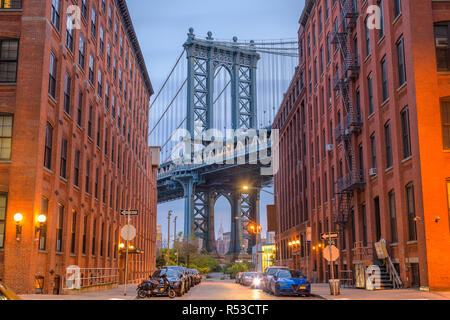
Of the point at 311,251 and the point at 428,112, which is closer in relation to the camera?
the point at 428,112

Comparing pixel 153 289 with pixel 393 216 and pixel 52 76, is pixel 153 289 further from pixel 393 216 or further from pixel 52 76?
pixel 393 216

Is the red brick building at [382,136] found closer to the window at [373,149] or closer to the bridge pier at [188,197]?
the window at [373,149]

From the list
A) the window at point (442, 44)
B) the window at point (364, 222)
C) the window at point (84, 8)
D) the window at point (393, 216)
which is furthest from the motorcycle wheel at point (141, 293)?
the window at point (84, 8)

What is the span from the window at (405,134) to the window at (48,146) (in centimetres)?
1808

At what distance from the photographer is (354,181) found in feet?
114

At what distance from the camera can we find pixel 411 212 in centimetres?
2705

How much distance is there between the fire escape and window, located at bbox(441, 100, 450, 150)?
9.27m

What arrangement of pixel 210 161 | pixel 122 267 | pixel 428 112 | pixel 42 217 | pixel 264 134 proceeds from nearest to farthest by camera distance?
pixel 42 217
pixel 428 112
pixel 122 267
pixel 264 134
pixel 210 161

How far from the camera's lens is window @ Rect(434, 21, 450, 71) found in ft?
86.8

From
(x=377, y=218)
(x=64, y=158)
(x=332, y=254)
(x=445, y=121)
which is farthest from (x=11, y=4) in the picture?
(x=377, y=218)
